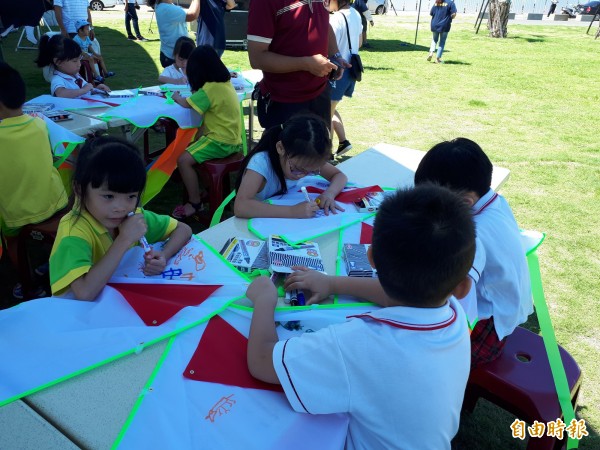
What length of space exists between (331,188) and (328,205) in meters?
0.18

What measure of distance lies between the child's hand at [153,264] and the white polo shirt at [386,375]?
650mm

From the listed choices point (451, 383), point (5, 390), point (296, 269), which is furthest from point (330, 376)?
point (5, 390)

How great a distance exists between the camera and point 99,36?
37.4 feet

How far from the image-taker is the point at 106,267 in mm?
1404

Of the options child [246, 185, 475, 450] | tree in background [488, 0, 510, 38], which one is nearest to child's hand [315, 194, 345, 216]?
child [246, 185, 475, 450]

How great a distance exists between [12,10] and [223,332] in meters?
4.83

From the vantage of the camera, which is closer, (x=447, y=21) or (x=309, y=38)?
(x=309, y=38)

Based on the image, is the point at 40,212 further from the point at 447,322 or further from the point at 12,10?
the point at 12,10

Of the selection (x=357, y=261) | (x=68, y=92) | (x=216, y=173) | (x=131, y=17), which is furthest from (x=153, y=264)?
(x=131, y=17)

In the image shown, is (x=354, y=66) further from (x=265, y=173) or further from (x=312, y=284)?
(x=312, y=284)

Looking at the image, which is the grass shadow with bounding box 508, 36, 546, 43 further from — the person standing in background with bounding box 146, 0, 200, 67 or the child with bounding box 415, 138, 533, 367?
the child with bounding box 415, 138, 533, 367

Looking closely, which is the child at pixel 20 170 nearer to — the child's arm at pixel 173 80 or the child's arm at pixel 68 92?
the child's arm at pixel 68 92

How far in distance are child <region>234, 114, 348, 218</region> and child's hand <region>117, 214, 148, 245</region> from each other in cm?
47

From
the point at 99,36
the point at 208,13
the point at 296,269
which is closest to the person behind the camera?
the point at 296,269
